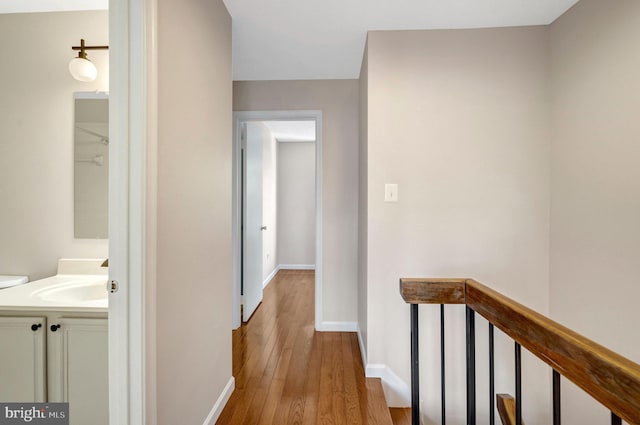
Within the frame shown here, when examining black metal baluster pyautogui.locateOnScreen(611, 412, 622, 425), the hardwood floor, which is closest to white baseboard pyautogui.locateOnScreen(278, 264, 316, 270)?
the hardwood floor

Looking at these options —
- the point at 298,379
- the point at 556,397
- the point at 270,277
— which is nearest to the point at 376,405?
the point at 298,379

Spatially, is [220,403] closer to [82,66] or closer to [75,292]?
[75,292]

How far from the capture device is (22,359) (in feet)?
4.10

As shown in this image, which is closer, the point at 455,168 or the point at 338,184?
the point at 455,168

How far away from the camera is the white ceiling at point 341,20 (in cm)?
179

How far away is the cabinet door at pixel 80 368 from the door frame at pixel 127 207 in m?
0.32

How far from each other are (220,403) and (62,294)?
1.03m

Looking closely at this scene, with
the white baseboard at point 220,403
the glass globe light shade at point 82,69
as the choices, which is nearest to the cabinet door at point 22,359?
the white baseboard at point 220,403

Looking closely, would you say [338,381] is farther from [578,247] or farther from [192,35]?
[192,35]

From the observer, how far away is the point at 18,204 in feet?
5.73

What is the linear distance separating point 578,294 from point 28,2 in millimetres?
3707

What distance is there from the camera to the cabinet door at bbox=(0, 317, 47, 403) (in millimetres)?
1244

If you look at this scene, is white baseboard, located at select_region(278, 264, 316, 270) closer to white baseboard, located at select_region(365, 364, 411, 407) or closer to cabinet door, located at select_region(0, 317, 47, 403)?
white baseboard, located at select_region(365, 364, 411, 407)

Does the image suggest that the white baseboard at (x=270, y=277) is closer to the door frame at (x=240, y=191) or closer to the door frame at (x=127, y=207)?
the door frame at (x=240, y=191)
